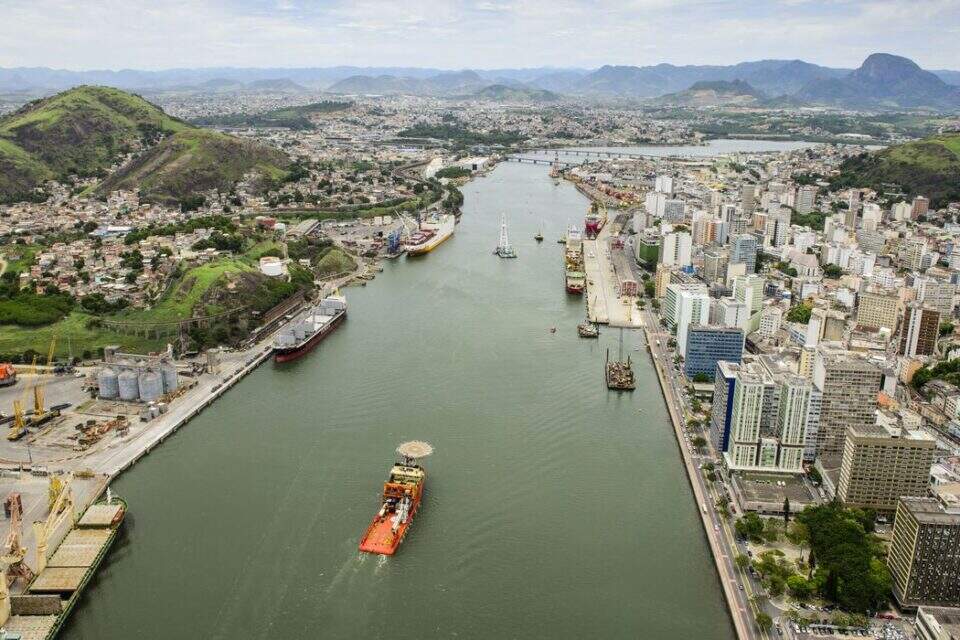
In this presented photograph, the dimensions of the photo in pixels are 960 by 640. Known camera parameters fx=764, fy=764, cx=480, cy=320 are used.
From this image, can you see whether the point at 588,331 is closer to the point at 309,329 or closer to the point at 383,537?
the point at 309,329

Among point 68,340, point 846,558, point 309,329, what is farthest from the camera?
point 309,329

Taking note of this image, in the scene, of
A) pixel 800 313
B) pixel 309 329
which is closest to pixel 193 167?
pixel 309 329

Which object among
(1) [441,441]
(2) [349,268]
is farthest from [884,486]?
(2) [349,268]

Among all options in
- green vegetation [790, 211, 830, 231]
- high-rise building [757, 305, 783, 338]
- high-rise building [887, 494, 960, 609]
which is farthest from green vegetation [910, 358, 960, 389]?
green vegetation [790, 211, 830, 231]

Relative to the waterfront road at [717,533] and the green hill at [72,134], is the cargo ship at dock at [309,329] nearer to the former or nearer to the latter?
the waterfront road at [717,533]

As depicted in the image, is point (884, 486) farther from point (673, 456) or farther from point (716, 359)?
point (716, 359)
